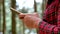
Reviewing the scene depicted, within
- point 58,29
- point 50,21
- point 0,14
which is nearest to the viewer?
point 58,29

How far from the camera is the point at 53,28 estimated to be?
532 mm

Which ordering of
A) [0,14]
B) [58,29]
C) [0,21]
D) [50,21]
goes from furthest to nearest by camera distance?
[0,21] → [0,14] → [50,21] → [58,29]

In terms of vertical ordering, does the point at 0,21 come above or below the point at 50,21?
below

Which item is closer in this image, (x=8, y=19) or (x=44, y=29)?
(x=44, y=29)

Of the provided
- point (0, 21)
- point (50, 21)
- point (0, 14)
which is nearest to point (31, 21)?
point (50, 21)

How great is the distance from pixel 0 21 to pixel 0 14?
17 cm

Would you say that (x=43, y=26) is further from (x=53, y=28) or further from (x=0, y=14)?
(x=0, y=14)

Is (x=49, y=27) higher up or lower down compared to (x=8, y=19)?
A: higher up

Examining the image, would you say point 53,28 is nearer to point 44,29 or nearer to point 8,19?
point 44,29

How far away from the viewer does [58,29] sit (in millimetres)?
512

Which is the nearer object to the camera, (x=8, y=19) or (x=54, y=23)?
(x=54, y=23)

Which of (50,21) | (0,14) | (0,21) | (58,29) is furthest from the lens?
(0,21)

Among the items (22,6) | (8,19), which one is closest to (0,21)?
(8,19)

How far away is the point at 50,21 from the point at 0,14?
4.84ft
